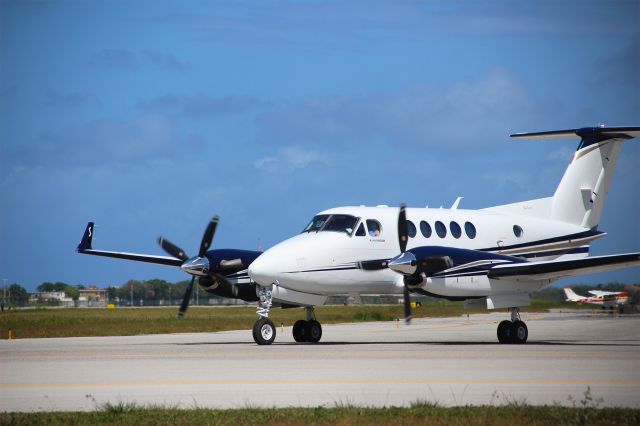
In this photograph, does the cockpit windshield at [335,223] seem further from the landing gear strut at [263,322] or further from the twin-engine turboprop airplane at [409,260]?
the landing gear strut at [263,322]

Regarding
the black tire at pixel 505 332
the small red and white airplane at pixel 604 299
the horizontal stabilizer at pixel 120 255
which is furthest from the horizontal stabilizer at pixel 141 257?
the small red and white airplane at pixel 604 299

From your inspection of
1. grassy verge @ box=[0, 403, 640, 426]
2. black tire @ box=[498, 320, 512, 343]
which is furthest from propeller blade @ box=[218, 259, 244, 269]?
grassy verge @ box=[0, 403, 640, 426]

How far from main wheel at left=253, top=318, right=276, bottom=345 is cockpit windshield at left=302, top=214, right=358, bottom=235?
3.10 meters

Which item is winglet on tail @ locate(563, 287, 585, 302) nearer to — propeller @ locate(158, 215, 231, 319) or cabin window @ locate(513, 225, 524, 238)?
cabin window @ locate(513, 225, 524, 238)

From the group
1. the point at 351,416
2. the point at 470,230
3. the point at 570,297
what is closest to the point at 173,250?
the point at 470,230

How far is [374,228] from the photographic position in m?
28.1

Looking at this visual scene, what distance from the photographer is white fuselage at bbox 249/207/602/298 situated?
26.8 meters

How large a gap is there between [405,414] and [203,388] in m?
4.39

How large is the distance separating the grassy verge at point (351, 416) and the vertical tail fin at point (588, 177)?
817 inches

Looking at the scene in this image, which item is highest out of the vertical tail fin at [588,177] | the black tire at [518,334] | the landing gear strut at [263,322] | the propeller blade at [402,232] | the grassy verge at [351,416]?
the vertical tail fin at [588,177]

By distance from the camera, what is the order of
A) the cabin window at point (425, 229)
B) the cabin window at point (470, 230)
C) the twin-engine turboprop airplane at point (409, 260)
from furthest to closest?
the cabin window at point (470, 230)
the cabin window at point (425, 229)
the twin-engine turboprop airplane at point (409, 260)

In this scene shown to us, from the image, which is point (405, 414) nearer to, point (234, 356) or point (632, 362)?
point (632, 362)

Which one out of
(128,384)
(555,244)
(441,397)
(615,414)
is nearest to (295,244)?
(555,244)

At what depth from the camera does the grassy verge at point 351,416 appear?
12.0 meters
